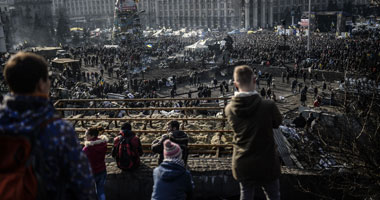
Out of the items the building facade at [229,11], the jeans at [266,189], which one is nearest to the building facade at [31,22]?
the building facade at [229,11]

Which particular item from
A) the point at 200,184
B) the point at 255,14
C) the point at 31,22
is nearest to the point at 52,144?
the point at 200,184

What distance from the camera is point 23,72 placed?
1916mm

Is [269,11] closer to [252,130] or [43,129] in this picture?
[252,130]

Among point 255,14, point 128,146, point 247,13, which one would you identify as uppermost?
point 247,13

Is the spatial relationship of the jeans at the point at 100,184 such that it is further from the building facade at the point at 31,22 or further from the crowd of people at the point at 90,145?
the building facade at the point at 31,22

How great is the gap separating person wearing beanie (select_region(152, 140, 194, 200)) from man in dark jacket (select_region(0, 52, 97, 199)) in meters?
1.28

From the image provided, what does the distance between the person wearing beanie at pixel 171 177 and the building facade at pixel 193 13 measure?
9694 centimetres

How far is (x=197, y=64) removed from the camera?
38.2 metres

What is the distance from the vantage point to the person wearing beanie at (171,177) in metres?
3.26

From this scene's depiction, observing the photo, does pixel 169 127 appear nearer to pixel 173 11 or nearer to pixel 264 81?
pixel 264 81

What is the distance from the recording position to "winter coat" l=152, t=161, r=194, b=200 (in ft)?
10.7

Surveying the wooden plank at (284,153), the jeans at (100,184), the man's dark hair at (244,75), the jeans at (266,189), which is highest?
the man's dark hair at (244,75)

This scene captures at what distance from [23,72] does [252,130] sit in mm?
1820

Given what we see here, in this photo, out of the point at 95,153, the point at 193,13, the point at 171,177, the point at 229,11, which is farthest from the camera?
the point at 193,13
